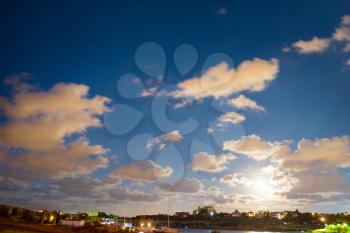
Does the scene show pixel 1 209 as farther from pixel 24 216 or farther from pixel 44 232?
pixel 44 232

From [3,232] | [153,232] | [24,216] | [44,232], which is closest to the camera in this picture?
[3,232]

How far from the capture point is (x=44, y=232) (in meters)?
42.2

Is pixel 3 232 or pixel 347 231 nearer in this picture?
pixel 3 232

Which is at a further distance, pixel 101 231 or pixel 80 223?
pixel 80 223

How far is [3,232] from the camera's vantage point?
3228 cm

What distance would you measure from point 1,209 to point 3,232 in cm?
3225

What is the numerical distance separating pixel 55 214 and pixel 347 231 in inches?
2556

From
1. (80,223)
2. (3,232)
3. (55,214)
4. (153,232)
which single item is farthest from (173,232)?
(3,232)

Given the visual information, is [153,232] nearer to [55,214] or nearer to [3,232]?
[55,214]

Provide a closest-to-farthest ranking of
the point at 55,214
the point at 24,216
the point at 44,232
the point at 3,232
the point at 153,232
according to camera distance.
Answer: the point at 3,232
the point at 44,232
the point at 24,216
the point at 55,214
the point at 153,232

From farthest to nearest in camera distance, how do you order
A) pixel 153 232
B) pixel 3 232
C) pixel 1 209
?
pixel 153 232 → pixel 1 209 → pixel 3 232

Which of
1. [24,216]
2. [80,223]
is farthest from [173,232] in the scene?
[24,216]

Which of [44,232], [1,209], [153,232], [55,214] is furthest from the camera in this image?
[153,232]

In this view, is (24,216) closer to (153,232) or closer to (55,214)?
(55,214)
